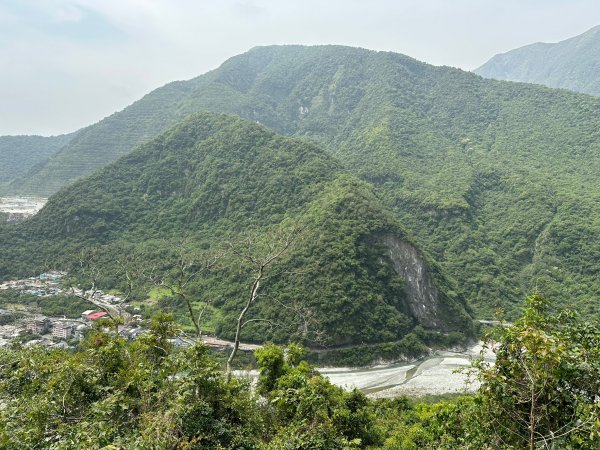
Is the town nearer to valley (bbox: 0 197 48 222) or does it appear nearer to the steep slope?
the steep slope

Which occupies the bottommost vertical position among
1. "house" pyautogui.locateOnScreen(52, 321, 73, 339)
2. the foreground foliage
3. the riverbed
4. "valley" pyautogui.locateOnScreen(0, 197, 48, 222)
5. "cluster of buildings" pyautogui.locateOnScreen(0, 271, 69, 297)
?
the riverbed

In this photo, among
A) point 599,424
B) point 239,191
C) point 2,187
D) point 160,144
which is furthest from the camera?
point 2,187

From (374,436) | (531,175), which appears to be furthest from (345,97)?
(374,436)

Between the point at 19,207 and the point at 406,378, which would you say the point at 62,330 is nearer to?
the point at 406,378

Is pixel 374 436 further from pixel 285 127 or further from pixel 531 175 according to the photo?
pixel 285 127

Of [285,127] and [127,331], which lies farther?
[285,127]

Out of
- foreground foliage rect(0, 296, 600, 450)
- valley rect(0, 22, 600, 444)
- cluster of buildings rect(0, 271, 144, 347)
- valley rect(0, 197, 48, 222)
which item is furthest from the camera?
valley rect(0, 197, 48, 222)

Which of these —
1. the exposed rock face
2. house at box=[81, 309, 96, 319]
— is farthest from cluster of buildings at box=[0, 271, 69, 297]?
the exposed rock face
